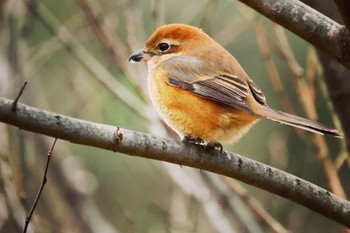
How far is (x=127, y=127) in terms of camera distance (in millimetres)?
5172

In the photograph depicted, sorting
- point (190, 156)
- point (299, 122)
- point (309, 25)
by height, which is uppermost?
point (309, 25)

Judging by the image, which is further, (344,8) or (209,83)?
(209,83)

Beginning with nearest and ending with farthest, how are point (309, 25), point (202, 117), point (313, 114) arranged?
1. point (309, 25)
2. point (202, 117)
3. point (313, 114)

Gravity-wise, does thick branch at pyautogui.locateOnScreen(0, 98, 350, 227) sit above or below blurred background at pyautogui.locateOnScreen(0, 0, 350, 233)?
above

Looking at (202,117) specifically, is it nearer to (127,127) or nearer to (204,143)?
(204,143)

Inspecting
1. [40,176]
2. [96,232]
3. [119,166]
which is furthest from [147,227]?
[96,232]

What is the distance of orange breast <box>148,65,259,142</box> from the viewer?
11.0 feet

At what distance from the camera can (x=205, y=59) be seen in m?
3.77

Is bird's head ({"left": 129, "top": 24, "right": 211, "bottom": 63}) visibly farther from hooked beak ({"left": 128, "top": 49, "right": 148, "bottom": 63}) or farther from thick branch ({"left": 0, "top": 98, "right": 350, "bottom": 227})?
thick branch ({"left": 0, "top": 98, "right": 350, "bottom": 227})

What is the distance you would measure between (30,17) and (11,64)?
1.54 ft

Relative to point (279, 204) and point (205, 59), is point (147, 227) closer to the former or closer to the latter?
point (279, 204)

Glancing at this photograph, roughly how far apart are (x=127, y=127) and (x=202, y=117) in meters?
1.90

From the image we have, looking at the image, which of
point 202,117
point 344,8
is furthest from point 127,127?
point 344,8

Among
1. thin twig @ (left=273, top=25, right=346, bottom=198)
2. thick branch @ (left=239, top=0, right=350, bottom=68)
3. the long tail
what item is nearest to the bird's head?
thin twig @ (left=273, top=25, right=346, bottom=198)
